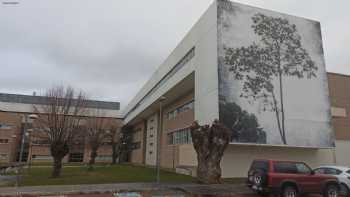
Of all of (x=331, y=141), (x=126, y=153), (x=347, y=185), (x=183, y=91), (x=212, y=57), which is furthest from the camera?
(x=126, y=153)

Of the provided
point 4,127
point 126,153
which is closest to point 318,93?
point 126,153

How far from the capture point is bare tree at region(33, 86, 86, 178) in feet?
70.1

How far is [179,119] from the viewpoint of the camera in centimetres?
3216

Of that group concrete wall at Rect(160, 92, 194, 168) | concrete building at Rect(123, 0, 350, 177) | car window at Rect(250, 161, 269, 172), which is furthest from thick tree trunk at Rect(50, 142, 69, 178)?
car window at Rect(250, 161, 269, 172)

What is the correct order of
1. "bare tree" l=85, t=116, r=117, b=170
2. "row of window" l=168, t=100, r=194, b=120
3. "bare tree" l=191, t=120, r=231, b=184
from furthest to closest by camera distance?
"bare tree" l=85, t=116, r=117, b=170 → "row of window" l=168, t=100, r=194, b=120 → "bare tree" l=191, t=120, r=231, b=184

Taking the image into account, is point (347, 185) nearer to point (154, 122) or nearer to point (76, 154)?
point (154, 122)

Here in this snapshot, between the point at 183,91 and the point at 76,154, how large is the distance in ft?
128

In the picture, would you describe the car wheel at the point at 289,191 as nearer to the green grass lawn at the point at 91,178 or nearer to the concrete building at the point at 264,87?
the concrete building at the point at 264,87

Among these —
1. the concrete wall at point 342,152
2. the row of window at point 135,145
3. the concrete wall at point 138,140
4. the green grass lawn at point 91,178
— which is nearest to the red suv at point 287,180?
the green grass lawn at point 91,178

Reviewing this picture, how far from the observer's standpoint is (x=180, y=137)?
31.3 metres

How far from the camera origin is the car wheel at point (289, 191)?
12558 mm

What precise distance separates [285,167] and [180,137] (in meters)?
18.8

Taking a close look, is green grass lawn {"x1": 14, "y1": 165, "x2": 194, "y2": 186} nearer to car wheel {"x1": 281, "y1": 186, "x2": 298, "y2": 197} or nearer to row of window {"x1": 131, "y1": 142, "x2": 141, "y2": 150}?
car wheel {"x1": 281, "y1": 186, "x2": 298, "y2": 197}

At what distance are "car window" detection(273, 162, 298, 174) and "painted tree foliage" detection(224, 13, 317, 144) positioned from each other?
28.5 ft
